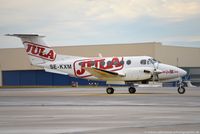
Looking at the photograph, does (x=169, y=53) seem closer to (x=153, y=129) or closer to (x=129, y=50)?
(x=129, y=50)

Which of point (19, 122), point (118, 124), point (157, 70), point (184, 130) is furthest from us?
point (157, 70)

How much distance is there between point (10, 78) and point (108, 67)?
49544 millimetres

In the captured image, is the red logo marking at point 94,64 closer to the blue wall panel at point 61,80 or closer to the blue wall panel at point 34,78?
the blue wall panel at point 34,78

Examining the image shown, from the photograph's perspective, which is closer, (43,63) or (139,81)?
(139,81)

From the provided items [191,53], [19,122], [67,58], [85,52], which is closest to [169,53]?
[191,53]

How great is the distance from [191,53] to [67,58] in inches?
1851

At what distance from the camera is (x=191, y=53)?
8831 cm

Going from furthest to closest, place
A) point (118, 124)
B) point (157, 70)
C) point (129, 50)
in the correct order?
point (129, 50) < point (157, 70) < point (118, 124)

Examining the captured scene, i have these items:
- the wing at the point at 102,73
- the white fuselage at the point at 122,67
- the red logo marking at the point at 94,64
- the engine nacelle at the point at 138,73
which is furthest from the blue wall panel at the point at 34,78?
the engine nacelle at the point at 138,73

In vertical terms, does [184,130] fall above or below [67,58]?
below

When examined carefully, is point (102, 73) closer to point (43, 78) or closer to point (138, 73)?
point (138, 73)

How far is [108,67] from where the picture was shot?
43719mm

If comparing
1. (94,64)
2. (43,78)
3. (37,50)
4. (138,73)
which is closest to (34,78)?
(43,78)

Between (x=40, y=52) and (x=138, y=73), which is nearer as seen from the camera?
(x=138, y=73)
